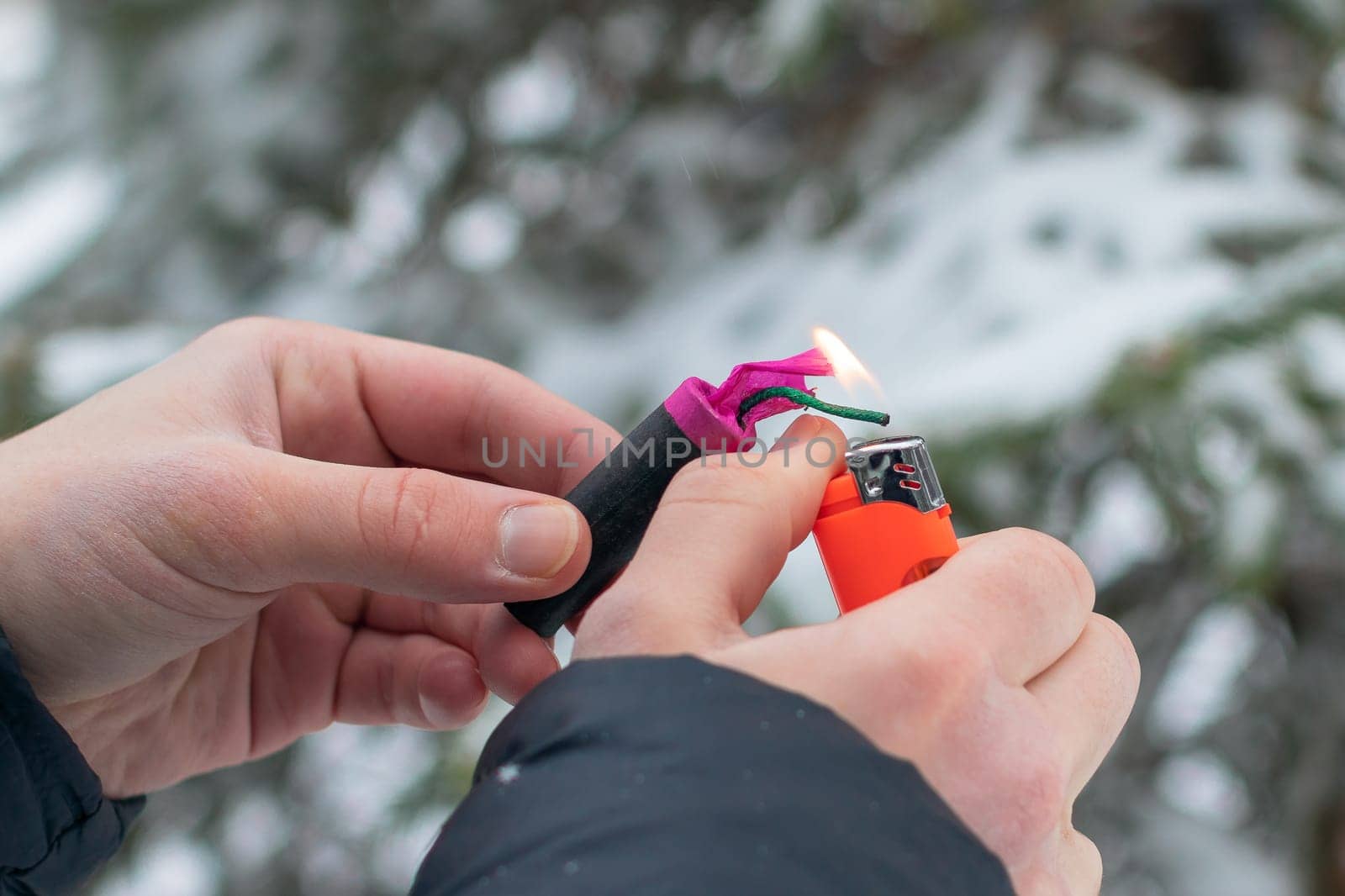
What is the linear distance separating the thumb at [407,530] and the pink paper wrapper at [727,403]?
3.5 inches

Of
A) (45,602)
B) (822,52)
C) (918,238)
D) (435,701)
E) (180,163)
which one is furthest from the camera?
(180,163)

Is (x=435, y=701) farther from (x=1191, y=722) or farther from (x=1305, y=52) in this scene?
(x=1305, y=52)

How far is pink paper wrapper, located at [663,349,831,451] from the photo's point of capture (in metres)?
0.52

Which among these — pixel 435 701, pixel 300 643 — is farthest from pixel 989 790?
pixel 300 643

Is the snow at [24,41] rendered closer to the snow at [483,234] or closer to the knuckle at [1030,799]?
the snow at [483,234]

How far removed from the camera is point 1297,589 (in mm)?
1271

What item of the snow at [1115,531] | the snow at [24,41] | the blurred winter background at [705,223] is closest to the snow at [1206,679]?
the blurred winter background at [705,223]

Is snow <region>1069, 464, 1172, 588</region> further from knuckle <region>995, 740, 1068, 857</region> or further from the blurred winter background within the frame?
knuckle <region>995, 740, 1068, 857</region>

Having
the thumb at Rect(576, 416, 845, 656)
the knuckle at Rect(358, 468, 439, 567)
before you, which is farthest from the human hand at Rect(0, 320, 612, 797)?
the thumb at Rect(576, 416, 845, 656)

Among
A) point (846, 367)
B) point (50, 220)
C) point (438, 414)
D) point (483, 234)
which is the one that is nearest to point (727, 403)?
point (846, 367)

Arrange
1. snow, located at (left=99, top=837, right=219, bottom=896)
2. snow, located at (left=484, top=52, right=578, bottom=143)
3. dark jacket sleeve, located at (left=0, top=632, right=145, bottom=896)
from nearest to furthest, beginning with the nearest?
1. dark jacket sleeve, located at (left=0, top=632, right=145, bottom=896)
2. snow, located at (left=484, top=52, right=578, bottom=143)
3. snow, located at (left=99, top=837, right=219, bottom=896)

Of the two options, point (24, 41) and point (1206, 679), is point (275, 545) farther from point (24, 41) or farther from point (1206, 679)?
point (1206, 679)

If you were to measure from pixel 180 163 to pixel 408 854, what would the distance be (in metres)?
1.05

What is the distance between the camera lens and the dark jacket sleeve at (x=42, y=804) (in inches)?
23.0
